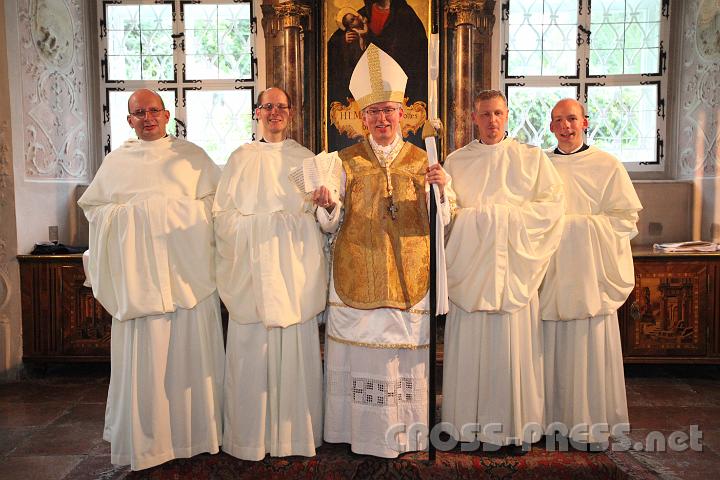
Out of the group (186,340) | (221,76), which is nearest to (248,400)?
(186,340)

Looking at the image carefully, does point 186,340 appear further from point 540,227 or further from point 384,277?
point 540,227

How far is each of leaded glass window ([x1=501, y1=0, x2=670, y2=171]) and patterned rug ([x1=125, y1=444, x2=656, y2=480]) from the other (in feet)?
14.6

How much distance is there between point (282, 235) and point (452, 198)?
3.43 ft

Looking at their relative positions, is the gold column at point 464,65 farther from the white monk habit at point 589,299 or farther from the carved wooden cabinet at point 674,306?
the white monk habit at point 589,299

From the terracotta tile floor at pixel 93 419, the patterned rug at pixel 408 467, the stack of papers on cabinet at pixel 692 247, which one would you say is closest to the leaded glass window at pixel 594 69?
the stack of papers on cabinet at pixel 692 247

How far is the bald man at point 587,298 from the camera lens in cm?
389

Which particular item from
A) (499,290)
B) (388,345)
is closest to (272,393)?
(388,345)

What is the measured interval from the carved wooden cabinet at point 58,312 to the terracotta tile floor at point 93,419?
0.28 metres

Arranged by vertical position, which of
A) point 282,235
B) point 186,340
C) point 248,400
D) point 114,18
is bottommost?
point 248,400

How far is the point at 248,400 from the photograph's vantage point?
12.2 feet

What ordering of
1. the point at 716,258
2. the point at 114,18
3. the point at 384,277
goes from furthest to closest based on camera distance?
1. the point at 114,18
2. the point at 716,258
3. the point at 384,277

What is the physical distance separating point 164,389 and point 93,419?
1.51 meters

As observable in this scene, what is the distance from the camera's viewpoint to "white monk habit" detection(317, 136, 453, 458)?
3.57 m

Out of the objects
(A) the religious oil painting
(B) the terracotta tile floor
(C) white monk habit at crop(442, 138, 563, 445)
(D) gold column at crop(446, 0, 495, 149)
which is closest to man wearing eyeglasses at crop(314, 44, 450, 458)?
(C) white monk habit at crop(442, 138, 563, 445)
